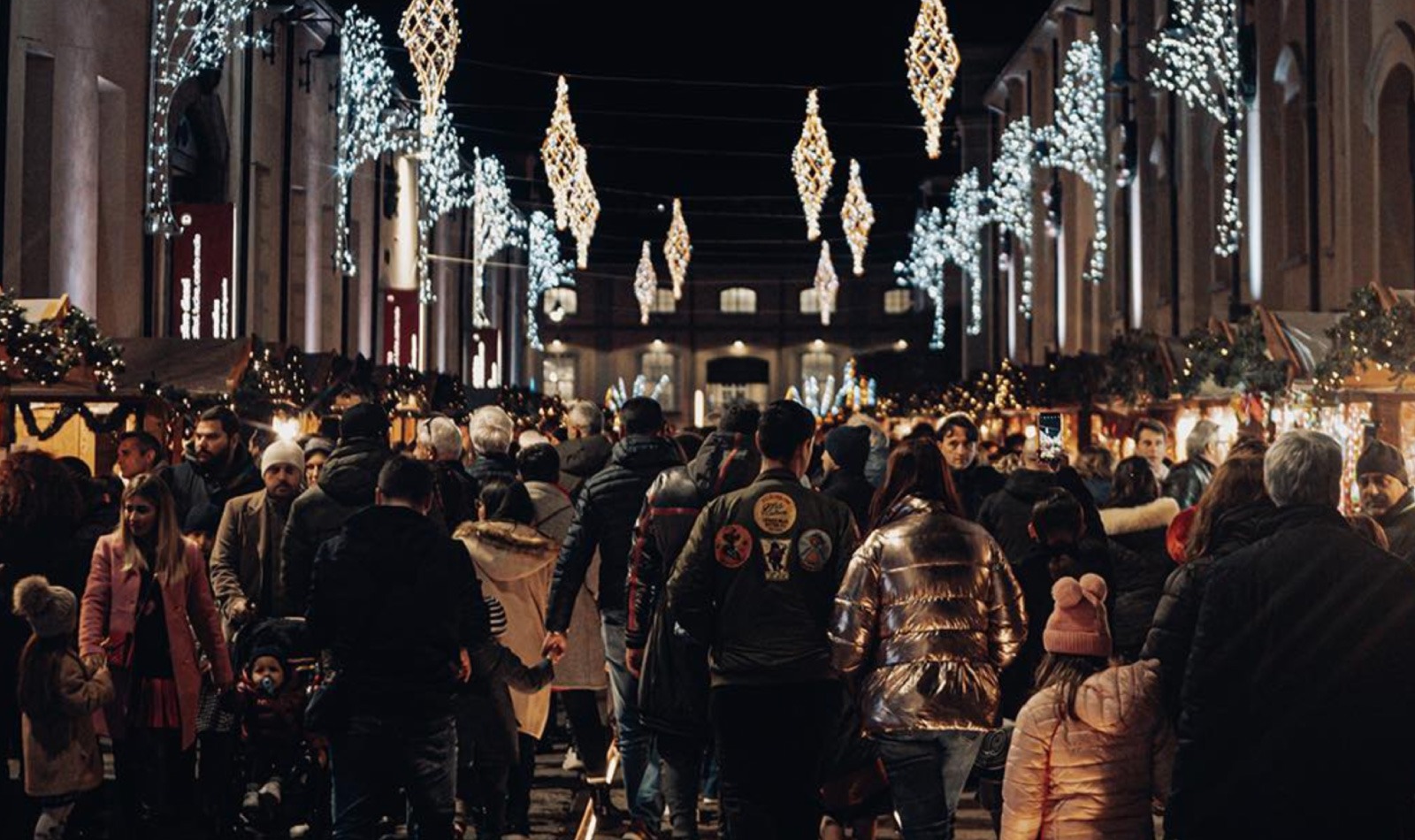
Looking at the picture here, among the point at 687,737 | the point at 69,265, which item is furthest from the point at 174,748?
the point at 69,265

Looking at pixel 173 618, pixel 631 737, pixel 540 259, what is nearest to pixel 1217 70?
pixel 631 737

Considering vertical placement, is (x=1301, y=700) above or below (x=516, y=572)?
below

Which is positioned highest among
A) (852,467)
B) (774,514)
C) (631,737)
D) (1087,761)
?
(852,467)

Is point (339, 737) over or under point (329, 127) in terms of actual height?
under

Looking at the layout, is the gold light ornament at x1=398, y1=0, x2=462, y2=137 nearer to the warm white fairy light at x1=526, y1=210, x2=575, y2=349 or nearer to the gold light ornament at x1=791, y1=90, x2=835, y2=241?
the gold light ornament at x1=791, y1=90, x2=835, y2=241

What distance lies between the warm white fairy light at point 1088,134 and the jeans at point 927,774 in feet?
Answer: 110

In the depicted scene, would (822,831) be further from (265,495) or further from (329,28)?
(329,28)

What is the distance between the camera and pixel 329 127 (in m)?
38.5

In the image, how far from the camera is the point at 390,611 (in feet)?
22.8

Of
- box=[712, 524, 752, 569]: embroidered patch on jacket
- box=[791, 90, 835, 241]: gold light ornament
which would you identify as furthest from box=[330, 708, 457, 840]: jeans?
box=[791, 90, 835, 241]: gold light ornament

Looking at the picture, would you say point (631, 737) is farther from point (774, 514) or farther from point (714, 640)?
point (774, 514)

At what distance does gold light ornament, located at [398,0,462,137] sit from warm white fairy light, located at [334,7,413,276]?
12374mm

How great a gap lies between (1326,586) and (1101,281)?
121 ft

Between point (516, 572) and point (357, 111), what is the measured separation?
2846cm
